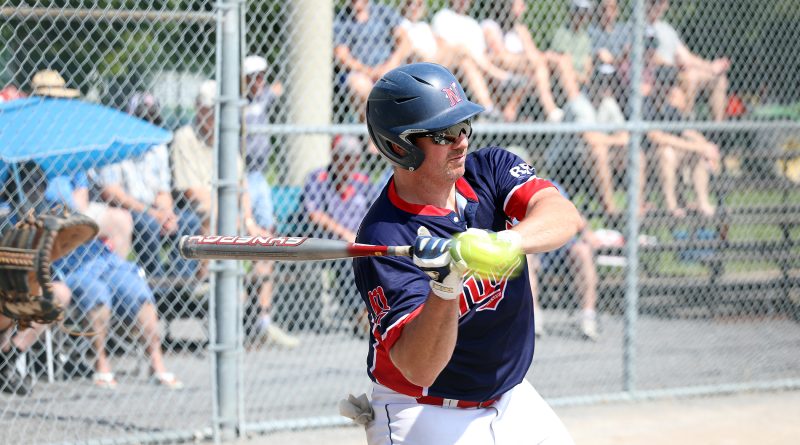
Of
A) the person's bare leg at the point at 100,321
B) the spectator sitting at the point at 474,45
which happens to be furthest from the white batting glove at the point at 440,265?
the spectator sitting at the point at 474,45

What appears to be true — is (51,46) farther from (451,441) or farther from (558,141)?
(558,141)

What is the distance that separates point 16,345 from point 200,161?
142 cm

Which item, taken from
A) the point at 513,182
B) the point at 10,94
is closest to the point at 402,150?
the point at 513,182

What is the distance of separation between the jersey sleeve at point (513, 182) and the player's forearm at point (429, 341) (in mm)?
663

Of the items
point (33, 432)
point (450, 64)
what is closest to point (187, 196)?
point (33, 432)

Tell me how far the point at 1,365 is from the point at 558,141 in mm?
4426

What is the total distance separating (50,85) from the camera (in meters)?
5.20

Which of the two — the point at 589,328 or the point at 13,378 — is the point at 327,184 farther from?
the point at 589,328

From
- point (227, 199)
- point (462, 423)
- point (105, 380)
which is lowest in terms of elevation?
point (105, 380)

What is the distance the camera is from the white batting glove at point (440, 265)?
2363 mm

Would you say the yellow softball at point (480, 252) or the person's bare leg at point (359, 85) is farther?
the person's bare leg at point (359, 85)

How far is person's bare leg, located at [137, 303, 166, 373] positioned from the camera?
5969 mm

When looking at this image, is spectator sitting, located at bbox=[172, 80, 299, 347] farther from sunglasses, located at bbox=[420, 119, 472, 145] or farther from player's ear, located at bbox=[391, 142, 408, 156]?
sunglasses, located at bbox=[420, 119, 472, 145]

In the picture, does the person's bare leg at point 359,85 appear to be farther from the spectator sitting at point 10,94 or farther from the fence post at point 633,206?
the spectator sitting at point 10,94
